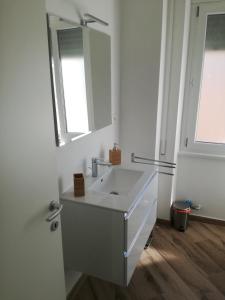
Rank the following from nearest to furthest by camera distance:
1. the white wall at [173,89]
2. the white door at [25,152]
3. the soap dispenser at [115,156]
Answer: the white door at [25,152] < the soap dispenser at [115,156] < the white wall at [173,89]

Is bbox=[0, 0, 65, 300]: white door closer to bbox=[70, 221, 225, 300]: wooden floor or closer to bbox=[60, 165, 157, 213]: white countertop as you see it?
bbox=[60, 165, 157, 213]: white countertop

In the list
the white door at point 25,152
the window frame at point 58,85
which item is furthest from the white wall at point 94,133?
the white door at point 25,152

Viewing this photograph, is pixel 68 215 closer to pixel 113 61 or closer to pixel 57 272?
pixel 57 272

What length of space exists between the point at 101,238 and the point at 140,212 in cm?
35

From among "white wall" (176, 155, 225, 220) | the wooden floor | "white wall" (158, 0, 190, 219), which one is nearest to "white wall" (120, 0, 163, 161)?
"white wall" (158, 0, 190, 219)

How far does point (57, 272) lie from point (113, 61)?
178 centimetres

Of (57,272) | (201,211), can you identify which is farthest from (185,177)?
(57,272)

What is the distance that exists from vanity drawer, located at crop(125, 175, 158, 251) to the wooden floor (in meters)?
0.60

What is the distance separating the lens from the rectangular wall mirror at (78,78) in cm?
155

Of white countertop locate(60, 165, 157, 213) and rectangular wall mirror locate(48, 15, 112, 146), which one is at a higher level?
rectangular wall mirror locate(48, 15, 112, 146)

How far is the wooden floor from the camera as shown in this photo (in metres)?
2.07

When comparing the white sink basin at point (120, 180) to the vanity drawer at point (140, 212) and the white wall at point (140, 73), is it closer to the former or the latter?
the vanity drawer at point (140, 212)

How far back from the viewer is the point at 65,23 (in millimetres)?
1577

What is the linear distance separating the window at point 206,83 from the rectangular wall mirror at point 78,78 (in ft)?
3.33
